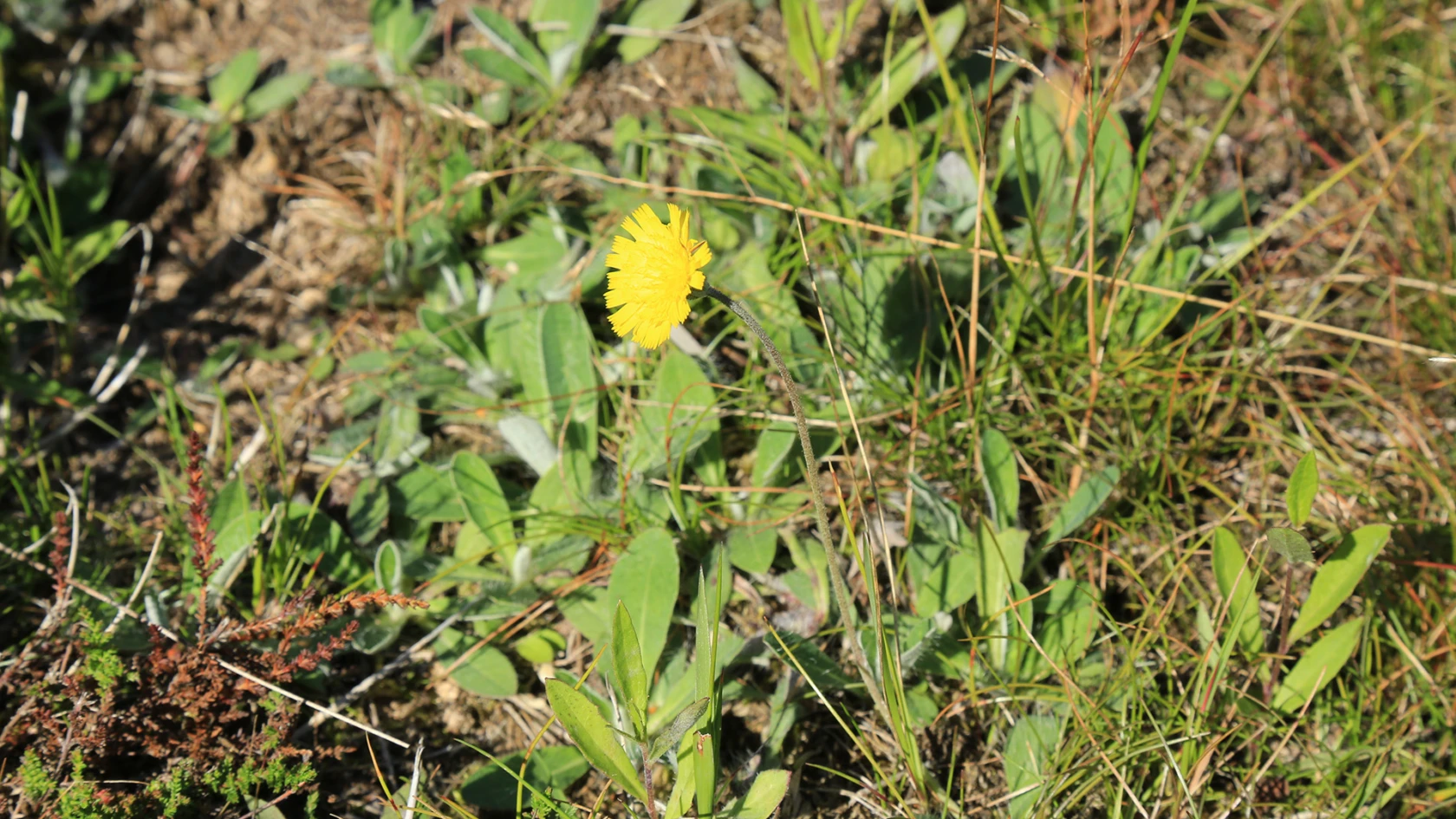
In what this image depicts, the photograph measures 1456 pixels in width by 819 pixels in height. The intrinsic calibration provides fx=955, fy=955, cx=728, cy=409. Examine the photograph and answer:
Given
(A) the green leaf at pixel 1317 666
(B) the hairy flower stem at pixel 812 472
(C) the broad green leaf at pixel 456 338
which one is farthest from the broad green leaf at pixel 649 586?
(A) the green leaf at pixel 1317 666

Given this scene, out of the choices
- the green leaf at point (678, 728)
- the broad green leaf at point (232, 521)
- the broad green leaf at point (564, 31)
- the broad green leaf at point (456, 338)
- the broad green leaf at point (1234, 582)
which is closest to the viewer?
the green leaf at point (678, 728)

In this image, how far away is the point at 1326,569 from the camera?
1907mm

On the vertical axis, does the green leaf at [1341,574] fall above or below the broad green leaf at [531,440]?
above

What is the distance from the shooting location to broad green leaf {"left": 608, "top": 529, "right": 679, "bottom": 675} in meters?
2.02

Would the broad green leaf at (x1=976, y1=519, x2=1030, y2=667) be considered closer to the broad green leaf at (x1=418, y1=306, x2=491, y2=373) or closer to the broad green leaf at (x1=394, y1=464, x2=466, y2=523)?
the broad green leaf at (x1=394, y1=464, x2=466, y2=523)

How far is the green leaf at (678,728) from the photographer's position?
5.26ft

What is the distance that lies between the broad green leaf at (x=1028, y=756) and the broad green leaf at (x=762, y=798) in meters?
0.47

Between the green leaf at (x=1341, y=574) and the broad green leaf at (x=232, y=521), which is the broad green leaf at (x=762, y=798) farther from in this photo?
the broad green leaf at (x=232, y=521)

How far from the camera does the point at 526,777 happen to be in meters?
1.94

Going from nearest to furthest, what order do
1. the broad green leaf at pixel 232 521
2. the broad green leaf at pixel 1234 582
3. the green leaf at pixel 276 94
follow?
the broad green leaf at pixel 1234 582 < the broad green leaf at pixel 232 521 < the green leaf at pixel 276 94

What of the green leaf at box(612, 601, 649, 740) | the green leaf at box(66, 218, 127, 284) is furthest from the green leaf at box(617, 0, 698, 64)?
the green leaf at box(612, 601, 649, 740)

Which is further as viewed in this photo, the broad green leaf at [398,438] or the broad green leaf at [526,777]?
the broad green leaf at [398,438]

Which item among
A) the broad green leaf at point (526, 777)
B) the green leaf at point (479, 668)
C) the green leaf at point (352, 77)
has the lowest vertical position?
the broad green leaf at point (526, 777)

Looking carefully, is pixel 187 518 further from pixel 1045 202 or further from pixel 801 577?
pixel 1045 202
